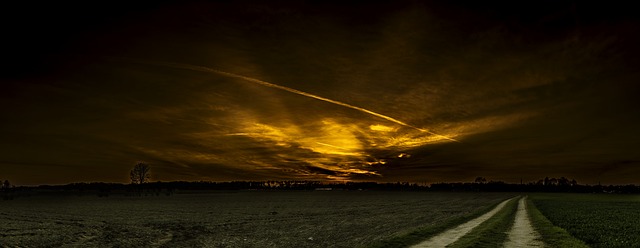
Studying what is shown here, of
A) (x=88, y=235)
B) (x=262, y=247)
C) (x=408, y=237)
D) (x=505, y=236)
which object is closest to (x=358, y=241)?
(x=408, y=237)

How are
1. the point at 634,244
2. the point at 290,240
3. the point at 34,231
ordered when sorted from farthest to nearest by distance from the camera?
the point at 34,231 < the point at 290,240 < the point at 634,244

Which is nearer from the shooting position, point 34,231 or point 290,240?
point 290,240

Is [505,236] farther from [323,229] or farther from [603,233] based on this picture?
[323,229]

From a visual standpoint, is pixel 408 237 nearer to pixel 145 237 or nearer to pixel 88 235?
pixel 145 237

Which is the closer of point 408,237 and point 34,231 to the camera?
point 408,237

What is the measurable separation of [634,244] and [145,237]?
29544 mm

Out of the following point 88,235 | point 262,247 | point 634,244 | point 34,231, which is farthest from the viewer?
point 34,231

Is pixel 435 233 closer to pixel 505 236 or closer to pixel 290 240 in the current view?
pixel 505 236

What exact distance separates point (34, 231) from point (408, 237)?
2901 cm

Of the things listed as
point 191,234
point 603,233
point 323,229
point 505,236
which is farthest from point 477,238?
point 191,234

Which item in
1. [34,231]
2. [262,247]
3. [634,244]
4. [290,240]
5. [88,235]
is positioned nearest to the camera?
[634,244]

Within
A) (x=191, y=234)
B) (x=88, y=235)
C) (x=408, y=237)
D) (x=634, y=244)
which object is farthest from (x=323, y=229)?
(x=634, y=244)

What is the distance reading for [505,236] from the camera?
95.2ft

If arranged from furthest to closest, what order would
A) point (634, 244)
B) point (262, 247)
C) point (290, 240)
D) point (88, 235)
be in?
point (88, 235) < point (290, 240) < point (262, 247) < point (634, 244)
